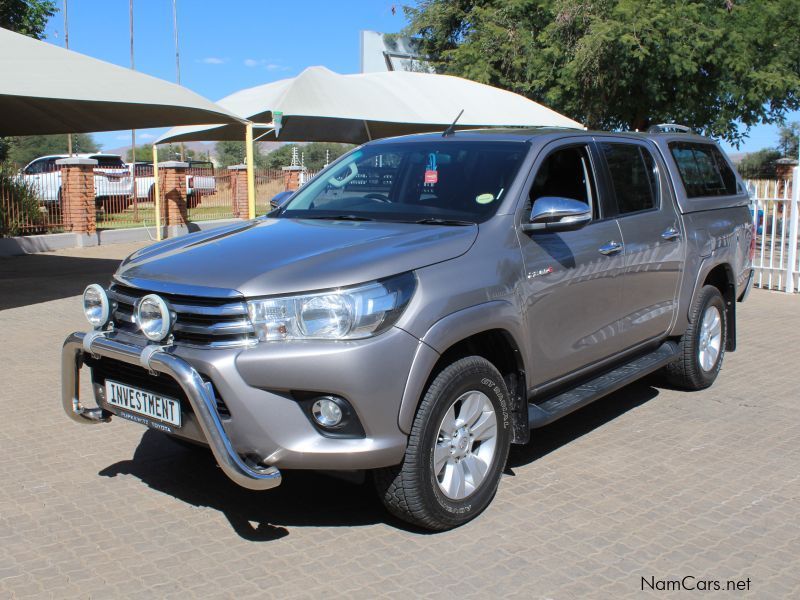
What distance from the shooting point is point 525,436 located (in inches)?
168

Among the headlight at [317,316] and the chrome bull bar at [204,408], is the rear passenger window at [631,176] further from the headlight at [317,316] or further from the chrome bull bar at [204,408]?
the chrome bull bar at [204,408]

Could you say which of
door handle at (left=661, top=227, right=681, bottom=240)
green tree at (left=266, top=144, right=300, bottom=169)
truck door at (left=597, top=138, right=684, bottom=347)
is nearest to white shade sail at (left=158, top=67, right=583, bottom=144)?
truck door at (left=597, top=138, right=684, bottom=347)

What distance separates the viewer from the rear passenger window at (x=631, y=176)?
17.7ft

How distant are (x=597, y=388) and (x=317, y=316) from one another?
2153 mm

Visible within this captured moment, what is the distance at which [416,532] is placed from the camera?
3.98m

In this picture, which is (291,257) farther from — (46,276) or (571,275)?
(46,276)

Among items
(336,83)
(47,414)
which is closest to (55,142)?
(336,83)

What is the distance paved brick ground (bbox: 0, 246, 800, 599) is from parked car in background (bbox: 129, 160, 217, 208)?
755 inches

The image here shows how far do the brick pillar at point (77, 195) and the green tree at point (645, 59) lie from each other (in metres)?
10.1

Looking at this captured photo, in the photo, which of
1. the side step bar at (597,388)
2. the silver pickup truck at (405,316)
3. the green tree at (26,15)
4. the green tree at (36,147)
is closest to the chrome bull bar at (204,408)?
the silver pickup truck at (405,316)

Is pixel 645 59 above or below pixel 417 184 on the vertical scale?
above

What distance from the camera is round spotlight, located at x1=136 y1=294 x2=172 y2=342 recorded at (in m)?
3.62

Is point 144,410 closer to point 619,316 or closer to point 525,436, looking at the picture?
point 525,436

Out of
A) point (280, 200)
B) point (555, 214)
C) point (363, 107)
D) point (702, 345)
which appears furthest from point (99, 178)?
point (555, 214)
